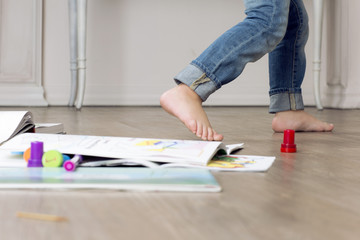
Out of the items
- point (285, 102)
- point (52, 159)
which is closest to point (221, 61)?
point (285, 102)

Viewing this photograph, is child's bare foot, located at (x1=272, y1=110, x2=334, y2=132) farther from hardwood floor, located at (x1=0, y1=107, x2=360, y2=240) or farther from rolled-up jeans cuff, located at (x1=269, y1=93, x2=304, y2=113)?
hardwood floor, located at (x1=0, y1=107, x2=360, y2=240)

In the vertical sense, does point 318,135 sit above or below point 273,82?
below

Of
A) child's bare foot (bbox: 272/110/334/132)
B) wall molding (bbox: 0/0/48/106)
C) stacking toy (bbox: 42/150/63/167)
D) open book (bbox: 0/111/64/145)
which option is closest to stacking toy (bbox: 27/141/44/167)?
stacking toy (bbox: 42/150/63/167)

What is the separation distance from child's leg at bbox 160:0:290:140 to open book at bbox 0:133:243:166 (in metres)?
0.28

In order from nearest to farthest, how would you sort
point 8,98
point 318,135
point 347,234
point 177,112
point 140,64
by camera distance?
point 347,234 → point 177,112 → point 318,135 → point 8,98 → point 140,64

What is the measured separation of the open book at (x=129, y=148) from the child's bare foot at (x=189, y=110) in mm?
267

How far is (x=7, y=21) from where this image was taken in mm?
2938

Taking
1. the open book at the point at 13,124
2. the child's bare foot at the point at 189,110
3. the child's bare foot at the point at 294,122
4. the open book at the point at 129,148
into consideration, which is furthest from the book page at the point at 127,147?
the child's bare foot at the point at 294,122

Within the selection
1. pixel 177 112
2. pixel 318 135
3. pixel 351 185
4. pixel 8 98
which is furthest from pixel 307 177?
pixel 8 98

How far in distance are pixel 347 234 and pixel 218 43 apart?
79 cm

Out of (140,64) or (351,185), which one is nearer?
(351,185)

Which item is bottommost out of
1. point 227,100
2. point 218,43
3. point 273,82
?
point 227,100

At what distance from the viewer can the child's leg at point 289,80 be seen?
1.51m

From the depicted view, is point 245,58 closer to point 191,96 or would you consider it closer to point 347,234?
point 191,96
